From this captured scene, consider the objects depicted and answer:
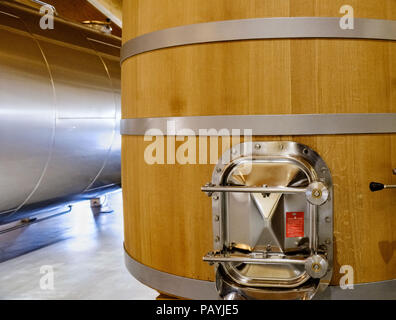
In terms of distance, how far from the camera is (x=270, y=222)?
1.50 metres

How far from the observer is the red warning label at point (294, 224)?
149 centimetres

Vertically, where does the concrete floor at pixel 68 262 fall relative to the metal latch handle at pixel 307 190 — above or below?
below

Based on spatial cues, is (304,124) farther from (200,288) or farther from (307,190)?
(200,288)

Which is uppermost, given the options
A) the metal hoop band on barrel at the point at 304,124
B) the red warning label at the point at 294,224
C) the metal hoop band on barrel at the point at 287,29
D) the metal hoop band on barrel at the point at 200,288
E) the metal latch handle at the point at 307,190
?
the metal hoop band on barrel at the point at 287,29

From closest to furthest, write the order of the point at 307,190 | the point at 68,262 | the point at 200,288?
the point at 307,190 → the point at 200,288 → the point at 68,262

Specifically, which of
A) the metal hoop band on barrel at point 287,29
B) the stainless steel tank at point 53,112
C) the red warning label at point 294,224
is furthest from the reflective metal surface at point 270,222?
the stainless steel tank at point 53,112

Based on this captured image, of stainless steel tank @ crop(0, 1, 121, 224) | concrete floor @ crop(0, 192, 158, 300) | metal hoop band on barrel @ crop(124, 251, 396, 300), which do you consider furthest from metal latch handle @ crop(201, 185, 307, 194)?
stainless steel tank @ crop(0, 1, 121, 224)

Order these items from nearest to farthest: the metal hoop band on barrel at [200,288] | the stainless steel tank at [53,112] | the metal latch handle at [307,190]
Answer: the metal latch handle at [307,190], the metal hoop band on barrel at [200,288], the stainless steel tank at [53,112]

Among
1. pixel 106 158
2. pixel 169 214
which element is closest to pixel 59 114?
pixel 106 158

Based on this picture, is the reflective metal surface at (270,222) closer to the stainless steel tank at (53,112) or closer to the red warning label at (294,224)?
the red warning label at (294,224)

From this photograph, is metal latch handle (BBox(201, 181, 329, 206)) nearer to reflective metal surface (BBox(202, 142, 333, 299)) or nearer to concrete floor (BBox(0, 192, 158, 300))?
reflective metal surface (BBox(202, 142, 333, 299))

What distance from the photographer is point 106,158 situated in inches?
201

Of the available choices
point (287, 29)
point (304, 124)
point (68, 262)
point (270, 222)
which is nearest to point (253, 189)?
point (270, 222)

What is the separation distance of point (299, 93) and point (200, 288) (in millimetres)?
830
